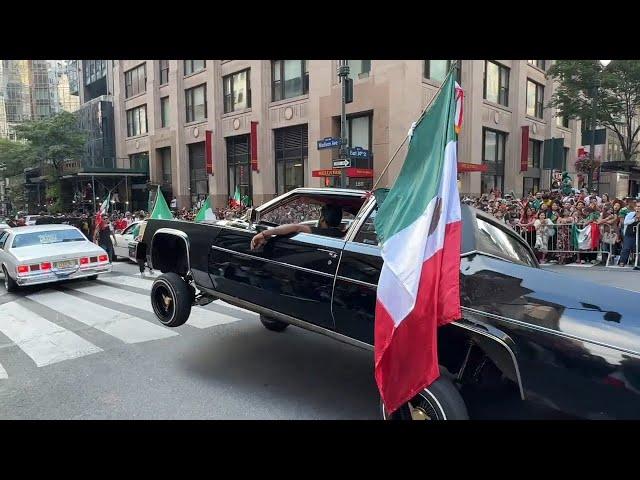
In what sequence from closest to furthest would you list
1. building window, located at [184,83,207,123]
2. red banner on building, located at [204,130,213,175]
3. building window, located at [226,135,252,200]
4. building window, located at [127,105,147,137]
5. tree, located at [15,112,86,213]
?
1. building window, located at [226,135,252,200]
2. red banner on building, located at [204,130,213,175]
3. building window, located at [184,83,207,123]
4. tree, located at [15,112,86,213]
5. building window, located at [127,105,147,137]

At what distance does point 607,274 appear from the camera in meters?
9.51

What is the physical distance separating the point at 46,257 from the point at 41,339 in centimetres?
399

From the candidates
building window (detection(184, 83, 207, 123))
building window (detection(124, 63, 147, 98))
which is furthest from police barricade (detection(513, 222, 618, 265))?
building window (detection(124, 63, 147, 98))

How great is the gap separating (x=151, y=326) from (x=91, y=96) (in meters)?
45.8

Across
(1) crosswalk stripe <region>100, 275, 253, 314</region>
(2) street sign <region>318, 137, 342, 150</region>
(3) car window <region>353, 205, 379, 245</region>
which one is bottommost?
(1) crosswalk stripe <region>100, 275, 253, 314</region>

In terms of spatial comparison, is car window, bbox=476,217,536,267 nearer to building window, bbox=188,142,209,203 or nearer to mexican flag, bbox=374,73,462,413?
mexican flag, bbox=374,73,462,413

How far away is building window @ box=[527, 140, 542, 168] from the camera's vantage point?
29.4 meters

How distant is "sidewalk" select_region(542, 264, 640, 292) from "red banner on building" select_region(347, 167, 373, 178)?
9.60 metres

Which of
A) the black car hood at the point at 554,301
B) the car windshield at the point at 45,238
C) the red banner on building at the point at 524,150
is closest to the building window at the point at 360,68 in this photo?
the red banner on building at the point at 524,150

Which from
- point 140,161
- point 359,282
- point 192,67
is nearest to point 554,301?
point 359,282

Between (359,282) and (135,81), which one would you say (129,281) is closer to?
(359,282)

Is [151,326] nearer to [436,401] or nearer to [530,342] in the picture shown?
[436,401]

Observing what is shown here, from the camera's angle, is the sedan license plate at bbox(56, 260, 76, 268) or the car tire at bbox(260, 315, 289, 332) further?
the sedan license plate at bbox(56, 260, 76, 268)
